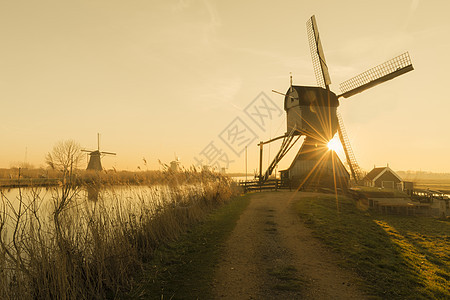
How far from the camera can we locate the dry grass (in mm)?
4520

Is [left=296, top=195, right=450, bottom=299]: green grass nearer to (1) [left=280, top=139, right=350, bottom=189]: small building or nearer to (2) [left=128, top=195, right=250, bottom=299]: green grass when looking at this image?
(2) [left=128, top=195, right=250, bottom=299]: green grass

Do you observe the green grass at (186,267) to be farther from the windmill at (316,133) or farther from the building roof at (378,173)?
the building roof at (378,173)

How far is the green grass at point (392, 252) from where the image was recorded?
615cm

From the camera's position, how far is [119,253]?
6195 millimetres

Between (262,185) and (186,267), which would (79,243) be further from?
(262,185)

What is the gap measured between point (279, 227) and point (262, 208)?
4.57 metres

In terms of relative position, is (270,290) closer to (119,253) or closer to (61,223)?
(119,253)

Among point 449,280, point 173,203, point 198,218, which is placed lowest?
point 449,280

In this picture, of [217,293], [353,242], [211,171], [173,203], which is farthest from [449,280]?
[211,171]

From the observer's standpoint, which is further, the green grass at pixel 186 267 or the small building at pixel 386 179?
the small building at pixel 386 179

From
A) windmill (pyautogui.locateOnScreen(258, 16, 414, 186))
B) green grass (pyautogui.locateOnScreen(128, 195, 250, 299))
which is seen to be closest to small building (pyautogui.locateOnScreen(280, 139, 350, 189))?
windmill (pyautogui.locateOnScreen(258, 16, 414, 186))

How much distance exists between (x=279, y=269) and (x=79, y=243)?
474 centimetres

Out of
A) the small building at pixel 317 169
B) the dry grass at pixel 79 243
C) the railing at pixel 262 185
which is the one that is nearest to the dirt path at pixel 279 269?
the dry grass at pixel 79 243

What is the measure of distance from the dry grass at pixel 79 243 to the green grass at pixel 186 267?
38 centimetres
